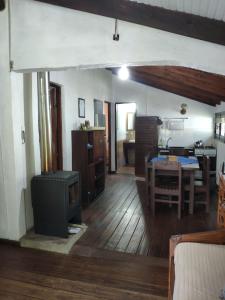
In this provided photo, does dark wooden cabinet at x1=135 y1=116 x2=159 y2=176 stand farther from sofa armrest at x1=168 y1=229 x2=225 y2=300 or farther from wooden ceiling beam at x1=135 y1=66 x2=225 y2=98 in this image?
sofa armrest at x1=168 y1=229 x2=225 y2=300

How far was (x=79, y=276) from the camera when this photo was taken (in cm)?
228

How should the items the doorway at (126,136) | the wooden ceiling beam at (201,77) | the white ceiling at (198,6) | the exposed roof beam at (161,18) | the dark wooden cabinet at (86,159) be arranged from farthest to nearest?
1. the doorway at (126,136)
2. the dark wooden cabinet at (86,159)
3. the wooden ceiling beam at (201,77)
4. the exposed roof beam at (161,18)
5. the white ceiling at (198,6)

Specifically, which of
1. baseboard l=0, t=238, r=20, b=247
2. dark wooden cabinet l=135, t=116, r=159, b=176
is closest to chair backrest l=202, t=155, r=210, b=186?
dark wooden cabinet l=135, t=116, r=159, b=176

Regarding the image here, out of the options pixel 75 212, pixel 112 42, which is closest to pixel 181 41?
pixel 112 42

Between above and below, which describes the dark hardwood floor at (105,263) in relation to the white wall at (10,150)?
below

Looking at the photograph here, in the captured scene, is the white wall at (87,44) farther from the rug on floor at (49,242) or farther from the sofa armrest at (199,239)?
the rug on floor at (49,242)

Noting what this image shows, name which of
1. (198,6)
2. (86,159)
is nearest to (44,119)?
(86,159)

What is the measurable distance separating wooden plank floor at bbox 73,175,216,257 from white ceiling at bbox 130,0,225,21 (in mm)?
2296

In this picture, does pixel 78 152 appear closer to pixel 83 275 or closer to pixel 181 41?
pixel 83 275

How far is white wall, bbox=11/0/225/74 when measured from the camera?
2127 millimetres

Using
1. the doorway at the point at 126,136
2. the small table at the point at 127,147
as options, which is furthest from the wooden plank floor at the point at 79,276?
the small table at the point at 127,147

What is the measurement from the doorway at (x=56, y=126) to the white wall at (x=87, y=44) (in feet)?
4.44

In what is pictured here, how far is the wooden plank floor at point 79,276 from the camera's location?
2043 mm

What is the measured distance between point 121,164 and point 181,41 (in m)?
6.08
